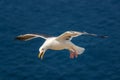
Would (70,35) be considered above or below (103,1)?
above

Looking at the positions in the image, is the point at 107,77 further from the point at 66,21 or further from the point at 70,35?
the point at 70,35

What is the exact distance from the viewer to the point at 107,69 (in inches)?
1182

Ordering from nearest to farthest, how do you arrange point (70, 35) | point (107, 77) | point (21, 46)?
point (70, 35) → point (107, 77) → point (21, 46)

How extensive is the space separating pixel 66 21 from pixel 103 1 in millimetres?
3405

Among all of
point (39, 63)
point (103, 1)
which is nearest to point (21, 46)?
point (39, 63)

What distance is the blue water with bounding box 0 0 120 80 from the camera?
98.6ft

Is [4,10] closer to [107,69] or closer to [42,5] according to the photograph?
[42,5]

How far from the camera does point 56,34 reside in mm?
32188

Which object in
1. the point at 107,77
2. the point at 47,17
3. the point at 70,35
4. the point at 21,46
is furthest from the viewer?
the point at 47,17

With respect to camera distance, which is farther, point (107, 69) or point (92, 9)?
point (92, 9)

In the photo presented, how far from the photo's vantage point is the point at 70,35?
67.8 ft

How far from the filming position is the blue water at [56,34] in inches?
1183

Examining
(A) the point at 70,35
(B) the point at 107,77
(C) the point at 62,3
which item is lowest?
(B) the point at 107,77

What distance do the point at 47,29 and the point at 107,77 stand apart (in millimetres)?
5578
